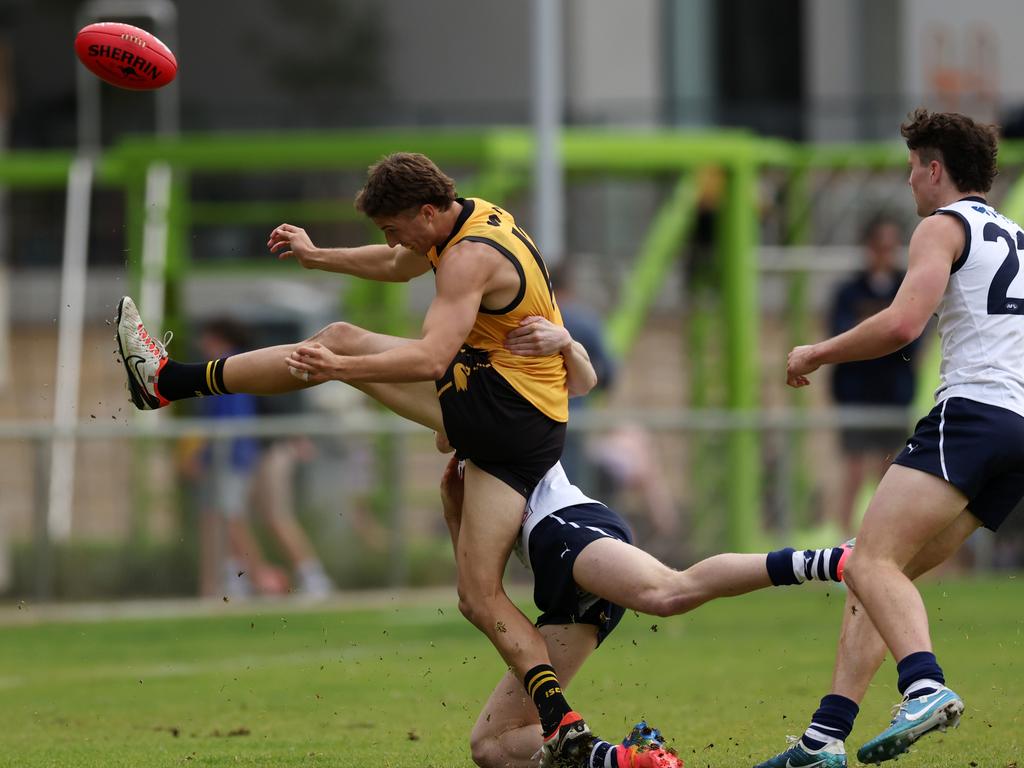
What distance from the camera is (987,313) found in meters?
6.32

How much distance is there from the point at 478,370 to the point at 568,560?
741mm

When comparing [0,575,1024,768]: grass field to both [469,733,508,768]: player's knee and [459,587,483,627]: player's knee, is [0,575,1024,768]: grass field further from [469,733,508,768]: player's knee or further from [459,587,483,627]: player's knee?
[459,587,483,627]: player's knee

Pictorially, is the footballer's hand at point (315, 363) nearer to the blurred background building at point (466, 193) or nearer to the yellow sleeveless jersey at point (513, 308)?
the yellow sleeveless jersey at point (513, 308)

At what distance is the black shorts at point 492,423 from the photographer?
6.63 m

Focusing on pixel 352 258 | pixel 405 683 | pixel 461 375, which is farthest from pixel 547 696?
pixel 405 683

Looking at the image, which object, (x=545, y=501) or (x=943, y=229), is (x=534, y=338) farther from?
(x=943, y=229)

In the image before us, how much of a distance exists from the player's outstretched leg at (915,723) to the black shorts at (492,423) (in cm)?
153

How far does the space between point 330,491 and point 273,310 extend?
5373mm

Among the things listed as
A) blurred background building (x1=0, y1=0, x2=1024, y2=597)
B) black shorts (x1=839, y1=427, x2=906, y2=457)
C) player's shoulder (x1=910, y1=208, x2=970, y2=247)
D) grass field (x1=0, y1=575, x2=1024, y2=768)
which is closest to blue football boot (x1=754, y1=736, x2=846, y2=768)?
grass field (x1=0, y1=575, x2=1024, y2=768)

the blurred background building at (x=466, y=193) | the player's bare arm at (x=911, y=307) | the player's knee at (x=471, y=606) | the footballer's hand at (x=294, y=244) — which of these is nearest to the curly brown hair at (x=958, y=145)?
the player's bare arm at (x=911, y=307)

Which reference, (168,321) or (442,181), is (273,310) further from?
(442,181)

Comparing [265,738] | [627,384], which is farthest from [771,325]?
[265,738]

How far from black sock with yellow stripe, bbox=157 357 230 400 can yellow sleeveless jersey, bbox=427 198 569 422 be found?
3.05 ft

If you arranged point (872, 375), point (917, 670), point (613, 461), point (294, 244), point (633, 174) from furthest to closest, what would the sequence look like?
point (633, 174)
point (872, 375)
point (613, 461)
point (294, 244)
point (917, 670)
